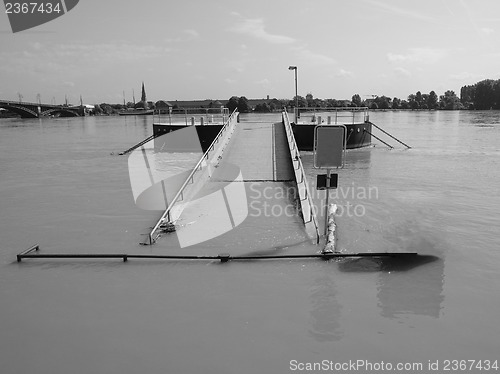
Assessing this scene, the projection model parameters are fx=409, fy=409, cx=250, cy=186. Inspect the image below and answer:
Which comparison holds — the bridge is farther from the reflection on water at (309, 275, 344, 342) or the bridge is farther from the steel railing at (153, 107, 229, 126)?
the reflection on water at (309, 275, 344, 342)

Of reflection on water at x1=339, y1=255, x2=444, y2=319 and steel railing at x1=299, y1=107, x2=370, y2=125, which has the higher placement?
steel railing at x1=299, y1=107, x2=370, y2=125

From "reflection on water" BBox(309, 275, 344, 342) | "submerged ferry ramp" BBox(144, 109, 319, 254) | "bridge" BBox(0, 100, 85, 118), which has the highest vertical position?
"bridge" BBox(0, 100, 85, 118)

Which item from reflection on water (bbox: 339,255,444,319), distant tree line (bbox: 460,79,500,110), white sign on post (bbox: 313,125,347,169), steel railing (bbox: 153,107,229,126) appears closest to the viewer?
reflection on water (bbox: 339,255,444,319)

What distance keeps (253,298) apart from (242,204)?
6.26 meters

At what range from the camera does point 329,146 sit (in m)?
8.81

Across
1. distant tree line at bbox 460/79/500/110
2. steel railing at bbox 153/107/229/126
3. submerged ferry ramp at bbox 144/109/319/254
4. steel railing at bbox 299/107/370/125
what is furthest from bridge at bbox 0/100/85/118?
distant tree line at bbox 460/79/500/110

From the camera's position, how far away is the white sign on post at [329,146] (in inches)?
340

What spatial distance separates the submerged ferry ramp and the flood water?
13 centimetres

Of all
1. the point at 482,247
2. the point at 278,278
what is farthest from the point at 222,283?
the point at 482,247

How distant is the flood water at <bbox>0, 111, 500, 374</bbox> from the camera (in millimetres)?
5453

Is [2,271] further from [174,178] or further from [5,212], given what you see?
[174,178]

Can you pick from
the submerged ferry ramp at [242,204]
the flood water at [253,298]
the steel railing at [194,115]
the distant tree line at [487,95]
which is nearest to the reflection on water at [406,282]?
the flood water at [253,298]

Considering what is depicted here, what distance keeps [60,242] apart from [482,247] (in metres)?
10.2

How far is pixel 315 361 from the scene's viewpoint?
17.4ft
